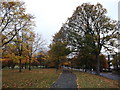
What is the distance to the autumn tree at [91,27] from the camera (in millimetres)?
22438

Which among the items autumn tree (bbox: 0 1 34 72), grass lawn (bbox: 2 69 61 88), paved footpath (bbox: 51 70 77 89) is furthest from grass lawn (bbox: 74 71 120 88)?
autumn tree (bbox: 0 1 34 72)

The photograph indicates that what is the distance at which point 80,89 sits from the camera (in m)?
8.42

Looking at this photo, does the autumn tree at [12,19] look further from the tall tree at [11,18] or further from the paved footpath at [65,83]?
the paved footpath at [65,83]

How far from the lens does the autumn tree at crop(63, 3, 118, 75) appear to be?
22.4 meters

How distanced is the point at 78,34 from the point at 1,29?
1400cm

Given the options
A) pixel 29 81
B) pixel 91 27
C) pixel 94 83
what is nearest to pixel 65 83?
pixel 94 83

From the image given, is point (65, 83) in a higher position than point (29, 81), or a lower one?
higher

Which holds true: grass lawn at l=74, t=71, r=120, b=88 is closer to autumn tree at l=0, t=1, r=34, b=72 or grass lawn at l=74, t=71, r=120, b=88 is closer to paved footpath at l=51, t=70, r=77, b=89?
paved footpath at l=51, t=70, r=77, b=89

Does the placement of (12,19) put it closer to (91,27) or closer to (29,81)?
(29,81)

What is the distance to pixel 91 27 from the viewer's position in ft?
79.2

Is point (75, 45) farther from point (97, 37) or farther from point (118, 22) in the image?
point (118, 22)

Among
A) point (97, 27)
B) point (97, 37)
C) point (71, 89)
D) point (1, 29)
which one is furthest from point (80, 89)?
point (97, 27)

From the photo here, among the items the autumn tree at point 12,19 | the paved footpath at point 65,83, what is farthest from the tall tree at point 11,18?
the paved footpath at point 65,83

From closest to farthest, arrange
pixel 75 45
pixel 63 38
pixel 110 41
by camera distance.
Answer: pixel 110 41 → pixel 75 45 → pixel 63 38
